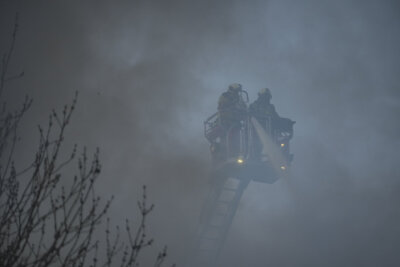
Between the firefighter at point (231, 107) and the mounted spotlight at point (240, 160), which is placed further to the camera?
the firefighter at point (231, 107)

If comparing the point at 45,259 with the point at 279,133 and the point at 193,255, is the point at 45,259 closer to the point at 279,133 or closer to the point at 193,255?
the point at 279,133

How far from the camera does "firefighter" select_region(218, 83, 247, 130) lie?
2212 centimetres

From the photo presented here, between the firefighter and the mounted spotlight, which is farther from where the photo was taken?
the firefighter

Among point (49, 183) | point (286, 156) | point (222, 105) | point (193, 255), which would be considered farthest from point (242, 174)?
point (49, 183)

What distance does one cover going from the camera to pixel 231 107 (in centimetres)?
2244

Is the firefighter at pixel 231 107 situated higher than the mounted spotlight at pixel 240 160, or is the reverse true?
the firefighter at pixel 231 107

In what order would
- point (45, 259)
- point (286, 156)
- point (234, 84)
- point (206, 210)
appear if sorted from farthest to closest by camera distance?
point (206, 210) < point (234, 84) < point (286, 156) < point (45, 259)

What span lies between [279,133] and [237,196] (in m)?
5.09

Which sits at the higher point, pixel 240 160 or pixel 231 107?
pixel 231 107

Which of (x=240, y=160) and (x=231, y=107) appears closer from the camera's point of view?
(x=240, y=160)

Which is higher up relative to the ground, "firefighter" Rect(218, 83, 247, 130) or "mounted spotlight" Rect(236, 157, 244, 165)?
"firefighter" Rect(218, 83, 247, 130)

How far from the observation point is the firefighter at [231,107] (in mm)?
22125

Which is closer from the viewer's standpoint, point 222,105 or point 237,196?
point 222,105

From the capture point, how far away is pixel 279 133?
22.0 m
